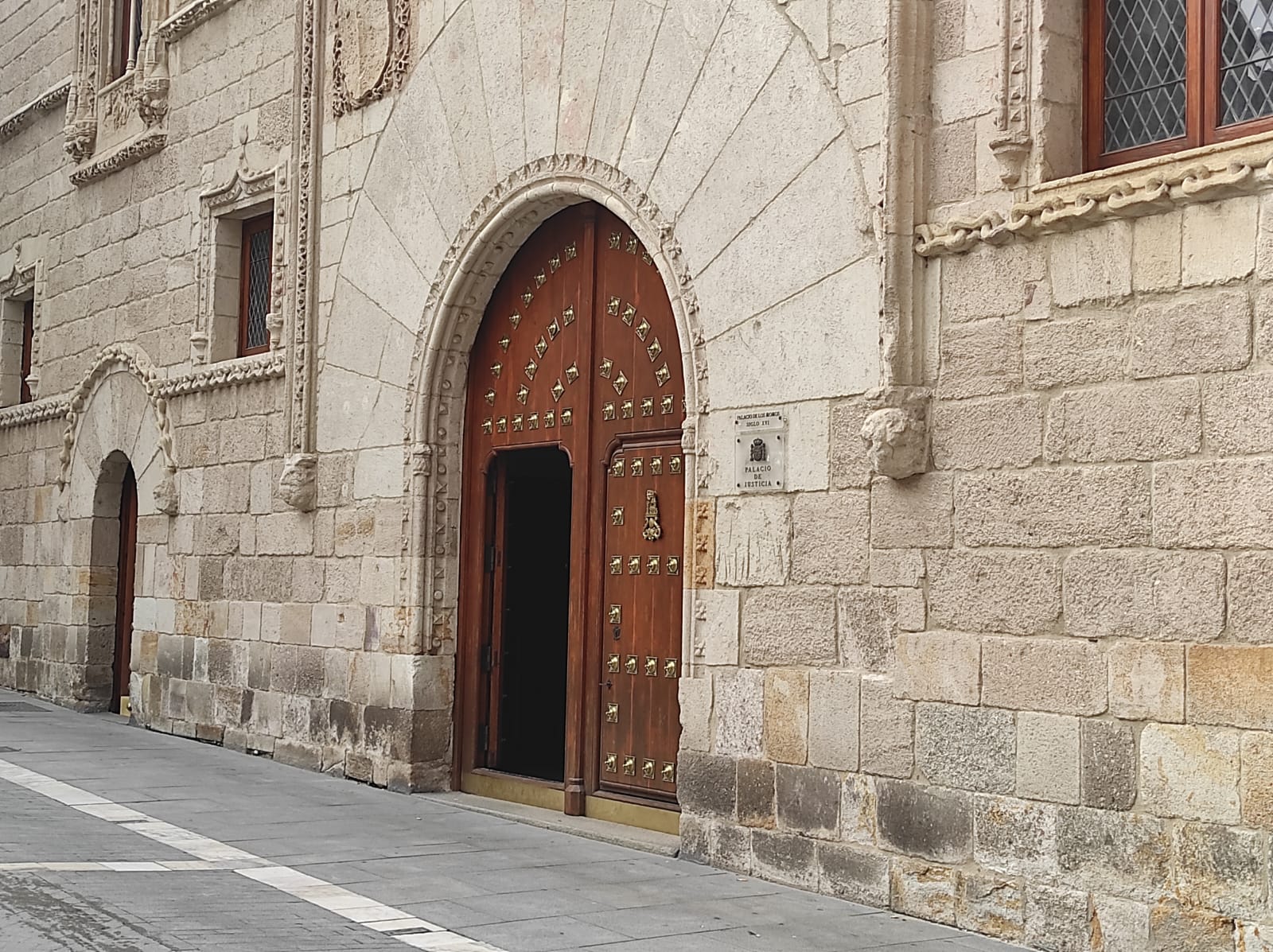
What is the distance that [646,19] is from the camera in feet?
23.2

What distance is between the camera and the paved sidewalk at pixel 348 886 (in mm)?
4922

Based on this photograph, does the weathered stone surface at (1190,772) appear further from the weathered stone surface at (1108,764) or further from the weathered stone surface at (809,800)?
the weathered stone surface at (809,800)

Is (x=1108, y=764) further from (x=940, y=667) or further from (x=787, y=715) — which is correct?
(x=787, y=715)

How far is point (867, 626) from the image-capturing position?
19.1 feet

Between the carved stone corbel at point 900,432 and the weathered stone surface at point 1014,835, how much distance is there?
1.20 meters

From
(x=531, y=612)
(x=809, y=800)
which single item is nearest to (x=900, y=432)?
(x=809, y=800)

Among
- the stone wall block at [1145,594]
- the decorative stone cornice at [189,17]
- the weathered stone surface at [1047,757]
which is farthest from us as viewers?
the decorative stone cornice at [189,17]

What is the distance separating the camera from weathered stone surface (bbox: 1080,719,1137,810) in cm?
487

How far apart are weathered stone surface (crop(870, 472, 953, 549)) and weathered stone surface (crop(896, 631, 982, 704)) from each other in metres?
0.34

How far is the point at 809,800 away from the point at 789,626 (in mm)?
677

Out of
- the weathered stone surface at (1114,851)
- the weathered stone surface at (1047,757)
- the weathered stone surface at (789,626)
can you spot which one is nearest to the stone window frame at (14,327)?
the weathered stone surface at (789,626)

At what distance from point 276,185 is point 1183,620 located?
692 cm

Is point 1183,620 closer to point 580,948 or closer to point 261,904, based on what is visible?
point 580,948

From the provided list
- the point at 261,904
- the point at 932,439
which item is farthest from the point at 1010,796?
the point at 261,904
